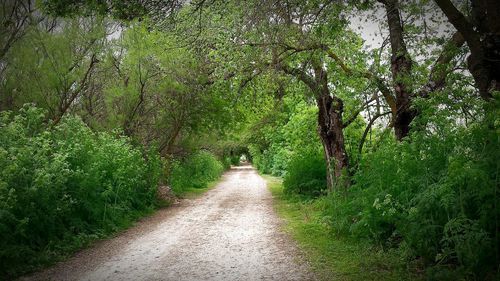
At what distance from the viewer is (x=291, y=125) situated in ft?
71.9

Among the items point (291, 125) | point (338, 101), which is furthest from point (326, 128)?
point (291, 125)

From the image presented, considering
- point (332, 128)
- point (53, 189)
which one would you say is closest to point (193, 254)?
point (53, 189)

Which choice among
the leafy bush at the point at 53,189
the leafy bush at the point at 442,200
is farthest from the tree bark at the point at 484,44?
the leafy bush at the point at 53,189

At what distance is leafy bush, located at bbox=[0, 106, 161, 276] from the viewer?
706 cm

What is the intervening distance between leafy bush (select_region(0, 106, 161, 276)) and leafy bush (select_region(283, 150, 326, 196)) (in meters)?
7.09

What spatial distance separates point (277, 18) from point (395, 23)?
2.85m

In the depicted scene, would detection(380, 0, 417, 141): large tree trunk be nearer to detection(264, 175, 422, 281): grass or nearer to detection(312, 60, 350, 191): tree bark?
detection(264, 175, 422, 281): grass

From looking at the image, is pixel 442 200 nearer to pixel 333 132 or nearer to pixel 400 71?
pixel 400 71

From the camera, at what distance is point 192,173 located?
26859 mm

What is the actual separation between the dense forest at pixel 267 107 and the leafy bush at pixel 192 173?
2137 mm

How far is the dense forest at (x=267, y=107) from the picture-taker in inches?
237

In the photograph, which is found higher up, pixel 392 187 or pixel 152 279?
pixel 392 187

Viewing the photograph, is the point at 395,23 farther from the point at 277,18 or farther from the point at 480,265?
the point at 480,265

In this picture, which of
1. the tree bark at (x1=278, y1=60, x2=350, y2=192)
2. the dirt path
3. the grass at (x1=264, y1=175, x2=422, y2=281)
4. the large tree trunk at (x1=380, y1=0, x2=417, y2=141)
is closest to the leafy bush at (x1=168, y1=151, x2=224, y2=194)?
the dirt path
